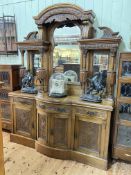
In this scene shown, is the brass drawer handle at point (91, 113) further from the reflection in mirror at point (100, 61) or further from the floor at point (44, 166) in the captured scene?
the floor at point (44, 166)

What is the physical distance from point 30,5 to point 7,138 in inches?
95.6

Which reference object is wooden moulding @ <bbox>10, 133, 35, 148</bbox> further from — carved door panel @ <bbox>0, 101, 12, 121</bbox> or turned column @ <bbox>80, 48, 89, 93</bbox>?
turned column @ <bbox>80, 48, 89, 93</bbox>

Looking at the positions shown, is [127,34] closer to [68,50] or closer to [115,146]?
[68,50]

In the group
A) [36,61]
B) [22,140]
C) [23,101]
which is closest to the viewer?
[23,101]

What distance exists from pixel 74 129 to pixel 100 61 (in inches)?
41.9

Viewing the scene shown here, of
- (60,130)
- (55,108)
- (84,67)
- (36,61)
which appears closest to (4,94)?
(36,61)

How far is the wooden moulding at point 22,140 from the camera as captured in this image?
Result: 2.75 metres

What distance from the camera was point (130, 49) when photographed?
7.64 ft

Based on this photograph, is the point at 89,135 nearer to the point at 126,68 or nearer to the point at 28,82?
the point at 126,68

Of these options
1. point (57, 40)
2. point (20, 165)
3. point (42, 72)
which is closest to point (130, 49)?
point (57, 40)

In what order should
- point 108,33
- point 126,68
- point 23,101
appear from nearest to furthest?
point 126,68 < point 108,33 < point 23,101

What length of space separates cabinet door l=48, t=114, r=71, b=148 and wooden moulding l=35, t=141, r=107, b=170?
3.6 inches

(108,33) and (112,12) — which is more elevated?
(112,12)

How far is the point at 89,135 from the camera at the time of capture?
90.9 inches
